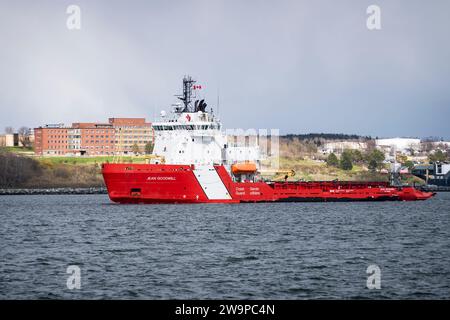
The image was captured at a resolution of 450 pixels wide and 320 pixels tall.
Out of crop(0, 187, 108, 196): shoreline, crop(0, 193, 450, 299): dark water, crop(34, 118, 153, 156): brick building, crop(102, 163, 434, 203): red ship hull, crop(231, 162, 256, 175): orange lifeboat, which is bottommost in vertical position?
crop(0, 193, 450, 299): dark water

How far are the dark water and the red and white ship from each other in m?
4.37

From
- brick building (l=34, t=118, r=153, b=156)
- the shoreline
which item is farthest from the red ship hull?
brick building (l=34, t=118, r=153, b=156)

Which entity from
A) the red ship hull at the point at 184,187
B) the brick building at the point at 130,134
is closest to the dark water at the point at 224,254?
the red ship hull at the point at 184,187

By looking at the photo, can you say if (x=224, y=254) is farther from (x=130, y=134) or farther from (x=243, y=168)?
(x=130, y=134)

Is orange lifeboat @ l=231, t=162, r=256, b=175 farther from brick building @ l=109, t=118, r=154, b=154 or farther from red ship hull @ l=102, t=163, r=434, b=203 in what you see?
brick building @ l=109, t=118, r=154, b=154

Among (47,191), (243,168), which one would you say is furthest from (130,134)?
(243,168)

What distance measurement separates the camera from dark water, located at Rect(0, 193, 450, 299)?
72.6 feet

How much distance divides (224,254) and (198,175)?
78.3 ft

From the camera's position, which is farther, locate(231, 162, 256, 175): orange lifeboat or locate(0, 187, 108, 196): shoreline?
locate(0, 187, 108, 196): shoreline

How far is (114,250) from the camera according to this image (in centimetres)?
2998

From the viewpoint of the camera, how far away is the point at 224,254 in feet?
94.6

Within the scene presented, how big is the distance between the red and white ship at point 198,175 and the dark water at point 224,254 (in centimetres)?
437

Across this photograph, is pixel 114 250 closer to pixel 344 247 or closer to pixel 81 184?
pixel 344 247

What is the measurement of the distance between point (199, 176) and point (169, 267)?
26819 millimetres
